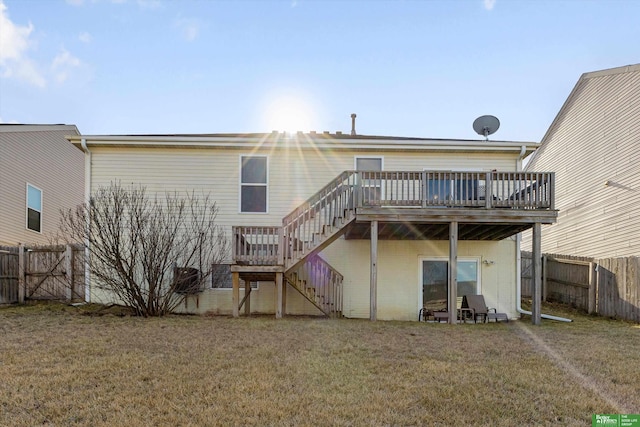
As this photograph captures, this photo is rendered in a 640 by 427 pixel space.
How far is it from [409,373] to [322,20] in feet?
30.4

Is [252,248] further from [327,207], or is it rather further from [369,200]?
[369,200]

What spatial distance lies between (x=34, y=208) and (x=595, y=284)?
58.8 ft

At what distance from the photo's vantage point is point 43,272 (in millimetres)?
11266

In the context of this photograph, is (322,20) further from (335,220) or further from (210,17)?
(335,220)

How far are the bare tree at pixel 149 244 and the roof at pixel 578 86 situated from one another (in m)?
11.7

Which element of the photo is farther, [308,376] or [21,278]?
[21,278]

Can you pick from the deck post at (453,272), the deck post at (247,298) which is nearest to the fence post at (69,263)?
the deck post at (247,298)

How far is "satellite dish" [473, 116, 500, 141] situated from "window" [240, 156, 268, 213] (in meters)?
5.90

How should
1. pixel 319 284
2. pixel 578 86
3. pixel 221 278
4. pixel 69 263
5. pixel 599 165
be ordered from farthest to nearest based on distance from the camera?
pixel 578 86, pixel 599 165, pixel 69 263, pixel 221 278, pixel 319 284

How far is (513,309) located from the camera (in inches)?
405

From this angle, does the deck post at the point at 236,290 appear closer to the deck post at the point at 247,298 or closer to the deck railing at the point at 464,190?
the deck post at the point at 247,298

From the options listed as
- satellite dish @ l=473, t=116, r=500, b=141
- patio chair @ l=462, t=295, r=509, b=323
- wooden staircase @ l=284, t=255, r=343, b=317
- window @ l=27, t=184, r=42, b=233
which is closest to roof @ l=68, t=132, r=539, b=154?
satellite dish @ l=473, t=116, r=500, b=141

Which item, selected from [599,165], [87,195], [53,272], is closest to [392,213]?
[87,195]

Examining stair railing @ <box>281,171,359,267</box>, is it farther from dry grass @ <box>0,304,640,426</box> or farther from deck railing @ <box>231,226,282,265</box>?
dry grass @ <box>0,304,640,426</box>
